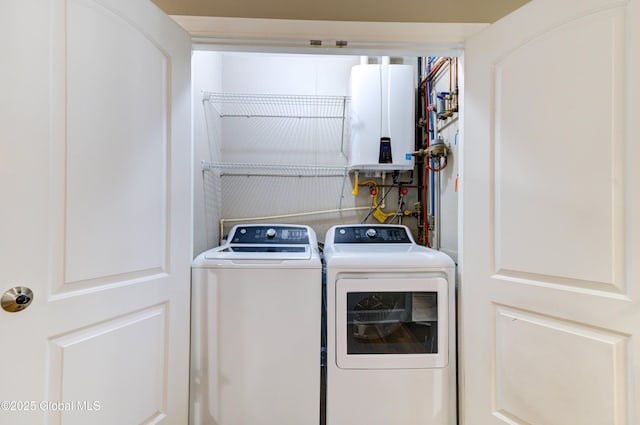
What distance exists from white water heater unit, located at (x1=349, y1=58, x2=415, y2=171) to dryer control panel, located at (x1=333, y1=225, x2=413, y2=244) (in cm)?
48

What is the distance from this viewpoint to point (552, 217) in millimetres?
1043

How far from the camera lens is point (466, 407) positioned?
1321 mm

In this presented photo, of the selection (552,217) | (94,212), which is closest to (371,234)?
(552,217)

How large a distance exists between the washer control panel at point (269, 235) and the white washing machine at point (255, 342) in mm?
371

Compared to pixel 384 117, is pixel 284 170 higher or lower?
lower

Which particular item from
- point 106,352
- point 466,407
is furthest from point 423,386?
point 106,352

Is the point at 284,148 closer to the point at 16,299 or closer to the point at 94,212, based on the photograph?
the point at 94,212

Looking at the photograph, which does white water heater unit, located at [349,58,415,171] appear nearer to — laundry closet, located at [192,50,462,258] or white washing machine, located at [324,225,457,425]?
laundry closet, located at [192,50,462,258]

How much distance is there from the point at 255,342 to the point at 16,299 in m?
0.89

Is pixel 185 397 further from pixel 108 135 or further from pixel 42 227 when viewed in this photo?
pixel 108 135

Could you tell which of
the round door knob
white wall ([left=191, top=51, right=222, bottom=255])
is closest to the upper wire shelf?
white wall ([left=191, top=51, right=222, bottom=255])

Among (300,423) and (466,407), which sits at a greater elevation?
(466,407)

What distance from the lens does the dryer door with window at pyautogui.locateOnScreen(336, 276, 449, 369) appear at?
1372 mm

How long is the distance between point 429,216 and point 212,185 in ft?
5.52
